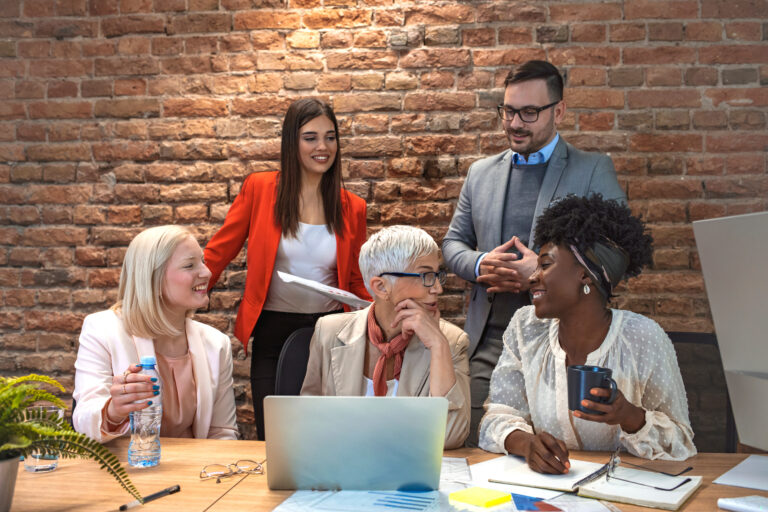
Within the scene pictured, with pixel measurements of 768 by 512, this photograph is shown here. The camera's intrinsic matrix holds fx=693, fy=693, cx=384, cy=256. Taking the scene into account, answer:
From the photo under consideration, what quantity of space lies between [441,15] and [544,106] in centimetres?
89

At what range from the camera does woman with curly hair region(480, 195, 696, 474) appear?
1824 millimetres

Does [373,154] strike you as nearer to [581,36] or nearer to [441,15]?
[441,15]

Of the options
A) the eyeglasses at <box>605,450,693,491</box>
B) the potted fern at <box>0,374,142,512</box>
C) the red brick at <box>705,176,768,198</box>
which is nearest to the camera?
the potted fern at <box>0,374,142,512</box>

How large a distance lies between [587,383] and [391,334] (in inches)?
30.9

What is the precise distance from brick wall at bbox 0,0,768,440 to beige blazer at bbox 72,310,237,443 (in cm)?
119

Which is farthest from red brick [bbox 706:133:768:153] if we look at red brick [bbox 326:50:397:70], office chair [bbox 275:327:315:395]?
office chair [bbox 275:327:315:395]

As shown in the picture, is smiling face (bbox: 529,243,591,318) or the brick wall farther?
the brick wall

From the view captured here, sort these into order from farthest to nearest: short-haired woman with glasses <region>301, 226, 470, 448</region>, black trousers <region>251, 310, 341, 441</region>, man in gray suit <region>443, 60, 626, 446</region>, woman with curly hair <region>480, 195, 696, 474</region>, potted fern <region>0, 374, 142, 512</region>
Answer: black trousers <region>251, 310, 341, 441</region> < man in gray suit <region>443, 60, 626, 446</region> < short-haired woman with glasses <region>301, 226, 470, 448</region> < woman with curly hair <region>480, 195, 696, 474</region> < potted fern <region>0, 374, 142, 512</region>

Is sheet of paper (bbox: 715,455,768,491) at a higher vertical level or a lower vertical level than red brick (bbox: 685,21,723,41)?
lower

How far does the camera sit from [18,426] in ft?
4.26

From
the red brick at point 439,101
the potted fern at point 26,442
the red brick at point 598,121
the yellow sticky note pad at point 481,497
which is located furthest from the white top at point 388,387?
the red brick at point 598,121

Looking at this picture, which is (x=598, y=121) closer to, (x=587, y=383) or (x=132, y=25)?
(x=587, y=383)

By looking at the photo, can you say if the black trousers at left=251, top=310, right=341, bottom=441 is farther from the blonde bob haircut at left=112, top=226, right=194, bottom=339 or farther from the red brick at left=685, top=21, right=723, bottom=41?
the red brick at left=685, top=21, right=723, bottom=41

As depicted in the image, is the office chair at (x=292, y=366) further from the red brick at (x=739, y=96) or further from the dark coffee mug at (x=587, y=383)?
the red brick at (x=739, y=96)
